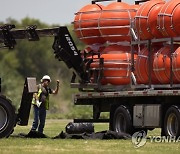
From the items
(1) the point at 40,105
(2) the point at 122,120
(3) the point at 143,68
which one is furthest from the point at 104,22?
(1) the point at 40,105

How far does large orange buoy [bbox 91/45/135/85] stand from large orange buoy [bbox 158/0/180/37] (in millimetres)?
2943

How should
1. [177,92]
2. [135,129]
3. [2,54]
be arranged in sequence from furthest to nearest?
1. [2,54]
2. [135,129]
3. [177,92]

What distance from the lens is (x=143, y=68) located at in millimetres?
29484

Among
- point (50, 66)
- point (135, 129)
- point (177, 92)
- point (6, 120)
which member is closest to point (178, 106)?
point (177, 92)

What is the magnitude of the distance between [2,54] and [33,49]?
9.15 ft

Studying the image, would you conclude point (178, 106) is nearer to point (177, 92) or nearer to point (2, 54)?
point (177, 92)

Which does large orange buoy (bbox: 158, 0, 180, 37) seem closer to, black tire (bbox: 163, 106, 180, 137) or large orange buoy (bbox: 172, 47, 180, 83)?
large orange buoy (bbox: 172, 47, 180, 83)

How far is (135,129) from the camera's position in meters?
29.8

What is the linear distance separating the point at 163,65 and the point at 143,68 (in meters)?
1.30

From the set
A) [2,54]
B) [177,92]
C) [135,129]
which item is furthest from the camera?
[2,54]

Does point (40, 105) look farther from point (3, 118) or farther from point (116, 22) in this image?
point (116, 22)

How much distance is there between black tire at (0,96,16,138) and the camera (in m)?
27.7

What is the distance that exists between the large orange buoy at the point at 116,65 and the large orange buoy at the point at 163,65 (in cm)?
220

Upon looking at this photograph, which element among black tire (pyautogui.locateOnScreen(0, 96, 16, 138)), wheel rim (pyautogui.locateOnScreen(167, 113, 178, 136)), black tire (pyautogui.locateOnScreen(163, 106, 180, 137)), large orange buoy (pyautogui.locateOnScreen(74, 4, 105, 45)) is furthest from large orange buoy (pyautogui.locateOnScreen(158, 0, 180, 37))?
black tire (pyautogui.locateOnScreen(0, 96, 16, 138))
